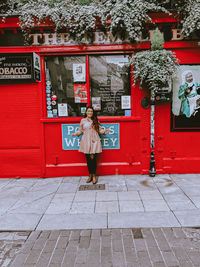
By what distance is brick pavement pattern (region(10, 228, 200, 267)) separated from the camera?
115 inches

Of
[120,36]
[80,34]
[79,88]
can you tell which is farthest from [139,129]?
[80,34]

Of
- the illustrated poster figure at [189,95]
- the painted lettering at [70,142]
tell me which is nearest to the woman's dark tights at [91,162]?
the painted lettering at [70,142]

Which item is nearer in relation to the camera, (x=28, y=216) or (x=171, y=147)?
(x=28, y=216)

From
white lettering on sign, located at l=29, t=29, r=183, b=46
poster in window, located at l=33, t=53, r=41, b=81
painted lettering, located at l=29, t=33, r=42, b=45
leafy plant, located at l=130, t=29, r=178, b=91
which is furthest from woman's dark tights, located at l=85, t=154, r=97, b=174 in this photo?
painted lettering, located at l=29, t=33, r=42, b=45

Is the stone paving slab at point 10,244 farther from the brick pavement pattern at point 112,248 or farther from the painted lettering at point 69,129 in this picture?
the painted lettering at point 69,129

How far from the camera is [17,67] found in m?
6.07

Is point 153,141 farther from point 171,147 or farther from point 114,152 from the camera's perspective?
point 114,152

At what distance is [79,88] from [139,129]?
205 centimetres

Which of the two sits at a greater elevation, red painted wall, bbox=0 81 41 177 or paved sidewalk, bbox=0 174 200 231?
red painted wall, bbox=0 81 41 177

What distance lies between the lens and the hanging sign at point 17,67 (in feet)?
19.8

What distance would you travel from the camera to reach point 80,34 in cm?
582

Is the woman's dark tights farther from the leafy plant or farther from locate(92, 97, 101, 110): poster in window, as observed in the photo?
the leafy plant

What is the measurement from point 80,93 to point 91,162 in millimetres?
1962

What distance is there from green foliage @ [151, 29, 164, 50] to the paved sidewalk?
3404mm
